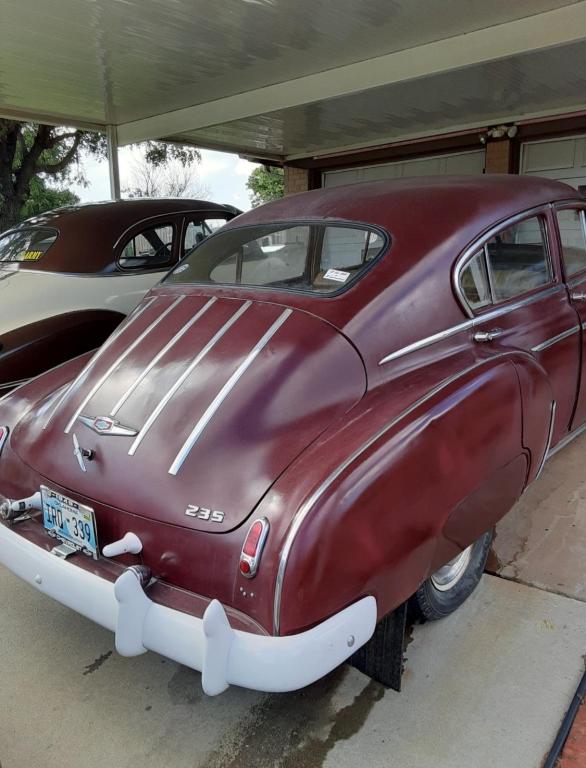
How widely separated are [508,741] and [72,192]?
20.4m

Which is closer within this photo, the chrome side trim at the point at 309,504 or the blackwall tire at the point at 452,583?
the chrome side trim at the point at 309,504

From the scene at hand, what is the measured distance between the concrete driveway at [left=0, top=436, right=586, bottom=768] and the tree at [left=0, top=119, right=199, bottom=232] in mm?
13344

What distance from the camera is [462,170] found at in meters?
9.41

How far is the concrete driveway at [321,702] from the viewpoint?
1.80 meters

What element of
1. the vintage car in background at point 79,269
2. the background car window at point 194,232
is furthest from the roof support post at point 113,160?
the background car window at point 194,232

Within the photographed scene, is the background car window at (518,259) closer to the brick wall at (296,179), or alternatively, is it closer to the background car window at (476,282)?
the background car window at (476,282)

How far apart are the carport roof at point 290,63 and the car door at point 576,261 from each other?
257 cm

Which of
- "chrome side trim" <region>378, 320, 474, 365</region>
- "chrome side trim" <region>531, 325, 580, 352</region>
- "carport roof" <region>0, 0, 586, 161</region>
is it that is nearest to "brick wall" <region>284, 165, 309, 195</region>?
"carport roof" <region>0, 0, 586, 161</region>

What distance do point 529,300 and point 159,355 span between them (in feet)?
5.64

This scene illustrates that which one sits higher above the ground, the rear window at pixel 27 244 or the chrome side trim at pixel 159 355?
the rear window at pixel 27 244

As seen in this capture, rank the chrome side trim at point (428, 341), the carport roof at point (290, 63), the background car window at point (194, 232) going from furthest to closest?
the background car window at point (194, 232) → the carport roof at point (290, 63) → the chrome side trim at point (428, 341)

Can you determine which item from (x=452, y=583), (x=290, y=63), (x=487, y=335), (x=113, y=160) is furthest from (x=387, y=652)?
(x=113, y=160)

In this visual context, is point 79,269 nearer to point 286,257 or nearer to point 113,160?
point 286,257

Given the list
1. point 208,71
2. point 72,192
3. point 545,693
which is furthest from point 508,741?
point 72,192
